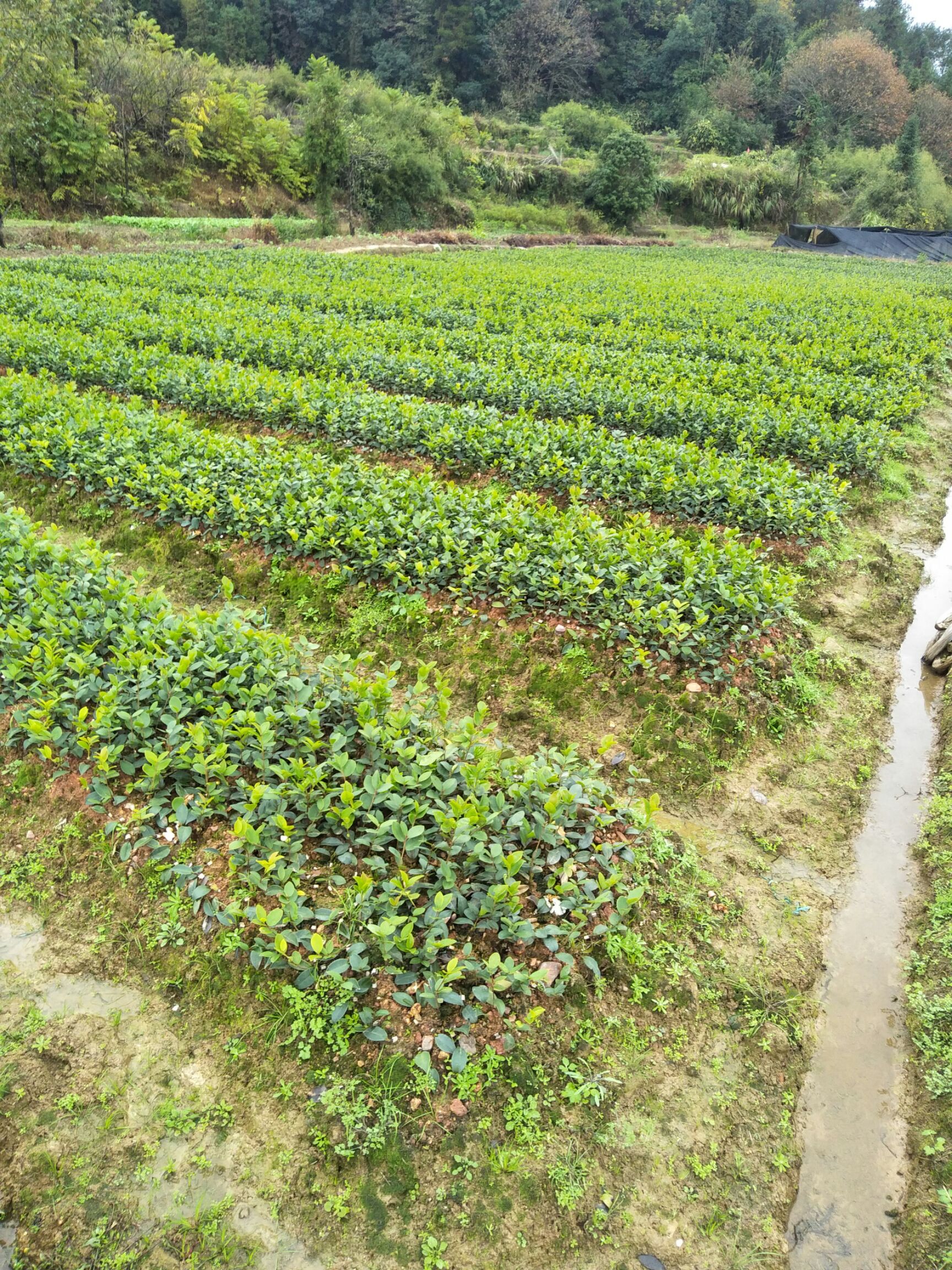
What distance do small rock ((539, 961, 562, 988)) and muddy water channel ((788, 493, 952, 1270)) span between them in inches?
52.2

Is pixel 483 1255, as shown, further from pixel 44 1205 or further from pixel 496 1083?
pixel 44 1205

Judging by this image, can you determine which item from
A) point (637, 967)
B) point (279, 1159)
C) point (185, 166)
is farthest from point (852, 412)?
point (185, 166)

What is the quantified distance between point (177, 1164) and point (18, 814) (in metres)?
2.41

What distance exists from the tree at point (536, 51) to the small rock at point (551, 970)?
2943 inches

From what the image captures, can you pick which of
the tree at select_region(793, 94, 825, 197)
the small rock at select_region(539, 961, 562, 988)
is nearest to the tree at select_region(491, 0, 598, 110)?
the tree at select_region(793, 94, 825, 197)

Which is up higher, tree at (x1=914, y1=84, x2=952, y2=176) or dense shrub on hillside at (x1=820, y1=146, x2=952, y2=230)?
tree at (x1=914, y1=84, x2=952, y2=176)

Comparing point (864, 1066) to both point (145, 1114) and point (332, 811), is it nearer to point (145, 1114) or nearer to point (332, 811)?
point (332, 811)

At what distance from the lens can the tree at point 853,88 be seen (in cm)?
6575

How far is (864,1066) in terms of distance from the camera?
11.8ft

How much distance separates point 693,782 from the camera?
513 cm

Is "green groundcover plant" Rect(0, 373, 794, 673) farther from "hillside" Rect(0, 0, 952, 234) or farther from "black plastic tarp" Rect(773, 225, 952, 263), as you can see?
"black plastic tarp" Rect(773, 225, 952, 263)

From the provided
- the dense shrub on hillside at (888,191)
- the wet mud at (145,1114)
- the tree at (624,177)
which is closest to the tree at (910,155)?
the dense shrub on hillside at (888,191)

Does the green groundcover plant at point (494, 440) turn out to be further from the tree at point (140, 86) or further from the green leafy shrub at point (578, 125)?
the green leafy shrub at point (578, 125)

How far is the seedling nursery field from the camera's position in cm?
288
